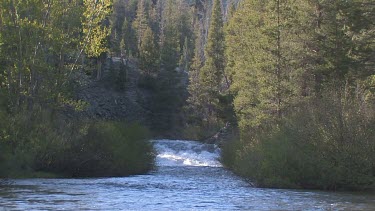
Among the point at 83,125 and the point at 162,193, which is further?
the point at 83,125

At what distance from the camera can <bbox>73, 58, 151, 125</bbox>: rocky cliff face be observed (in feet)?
260

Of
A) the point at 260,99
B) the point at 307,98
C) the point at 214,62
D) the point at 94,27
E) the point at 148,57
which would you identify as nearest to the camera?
the point at 307,98

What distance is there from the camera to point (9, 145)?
1190 inches

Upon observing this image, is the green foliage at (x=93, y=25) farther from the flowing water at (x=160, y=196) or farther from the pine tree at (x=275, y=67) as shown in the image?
the pine tree at (x=275, y=67)

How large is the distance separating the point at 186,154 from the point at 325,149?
29.6 metres

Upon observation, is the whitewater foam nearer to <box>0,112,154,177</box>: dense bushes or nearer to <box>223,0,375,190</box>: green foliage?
<box>223,0,375,190</box>: green foliage

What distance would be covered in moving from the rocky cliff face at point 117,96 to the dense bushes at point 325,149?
50.8m

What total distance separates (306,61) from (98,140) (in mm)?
12612

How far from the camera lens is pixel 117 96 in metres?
83.2

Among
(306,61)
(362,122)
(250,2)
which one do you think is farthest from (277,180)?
(250,2)

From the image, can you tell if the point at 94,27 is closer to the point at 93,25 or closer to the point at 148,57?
the point at 93,25

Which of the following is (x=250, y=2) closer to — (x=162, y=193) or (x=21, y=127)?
(x=21, y=127)

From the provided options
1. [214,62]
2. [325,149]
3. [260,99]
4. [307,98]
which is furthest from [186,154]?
[325,149]

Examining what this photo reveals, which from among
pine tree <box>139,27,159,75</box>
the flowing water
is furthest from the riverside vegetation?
pine tree <box>139,27,159,75</box>
